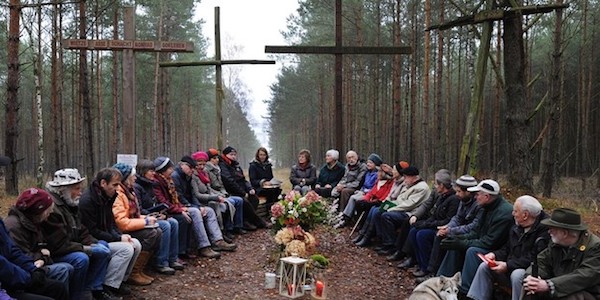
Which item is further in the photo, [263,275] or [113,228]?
[263,275]

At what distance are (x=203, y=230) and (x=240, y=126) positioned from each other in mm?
42897

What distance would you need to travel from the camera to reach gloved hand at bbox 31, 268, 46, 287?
11.0ft

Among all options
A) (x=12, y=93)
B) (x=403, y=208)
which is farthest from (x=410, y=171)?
(x=12, y=93)

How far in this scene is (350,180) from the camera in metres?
8.77

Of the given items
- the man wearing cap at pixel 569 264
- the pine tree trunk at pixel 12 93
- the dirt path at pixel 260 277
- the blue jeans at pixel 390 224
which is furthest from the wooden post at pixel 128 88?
the man wearing cap at pixel 569 264

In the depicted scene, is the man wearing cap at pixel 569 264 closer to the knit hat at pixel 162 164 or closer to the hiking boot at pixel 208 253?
the hiking boot at pixel 208 253

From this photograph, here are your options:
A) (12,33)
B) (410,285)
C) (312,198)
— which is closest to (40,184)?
(12,33)

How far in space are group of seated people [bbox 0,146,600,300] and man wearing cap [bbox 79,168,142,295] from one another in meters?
0.01

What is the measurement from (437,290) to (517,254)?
2.74 feet

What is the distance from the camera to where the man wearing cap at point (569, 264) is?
328cm

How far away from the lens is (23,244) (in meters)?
3.53

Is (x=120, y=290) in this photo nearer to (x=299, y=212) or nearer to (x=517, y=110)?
(x=299, y=212)

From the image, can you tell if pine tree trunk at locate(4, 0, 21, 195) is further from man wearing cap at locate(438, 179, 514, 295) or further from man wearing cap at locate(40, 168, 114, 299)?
man wearing cap at locate(438, 179, 514, 295)

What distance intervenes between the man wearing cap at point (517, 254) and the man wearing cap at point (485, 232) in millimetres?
140
